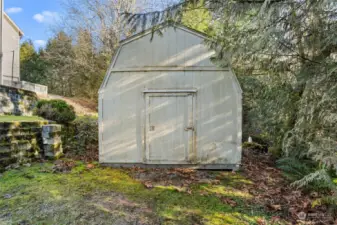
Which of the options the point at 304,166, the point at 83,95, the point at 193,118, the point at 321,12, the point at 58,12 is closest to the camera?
the point at 321,12

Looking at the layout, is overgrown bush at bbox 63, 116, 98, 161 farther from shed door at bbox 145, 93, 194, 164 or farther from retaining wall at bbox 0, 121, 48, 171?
shed door at bbox 145, 93, 194, 164

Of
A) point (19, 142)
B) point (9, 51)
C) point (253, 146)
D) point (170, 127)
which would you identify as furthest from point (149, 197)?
point (9, 51)

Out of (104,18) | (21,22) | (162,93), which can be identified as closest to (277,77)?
(162,93)

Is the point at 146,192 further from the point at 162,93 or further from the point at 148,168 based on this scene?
the point at 162,93

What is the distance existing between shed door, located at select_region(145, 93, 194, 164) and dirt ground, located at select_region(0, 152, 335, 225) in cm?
39

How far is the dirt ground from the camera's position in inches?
122

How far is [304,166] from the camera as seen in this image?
15.7 feet

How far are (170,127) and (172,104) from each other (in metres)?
0.52

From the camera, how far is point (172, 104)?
5125mm

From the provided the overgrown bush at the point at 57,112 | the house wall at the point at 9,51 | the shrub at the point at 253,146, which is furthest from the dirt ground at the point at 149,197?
the house wall at the point at 9,51

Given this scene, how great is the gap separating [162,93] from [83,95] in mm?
12391

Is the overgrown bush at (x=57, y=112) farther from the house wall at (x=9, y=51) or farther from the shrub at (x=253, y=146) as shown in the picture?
the house wall at (x=9, y=51)

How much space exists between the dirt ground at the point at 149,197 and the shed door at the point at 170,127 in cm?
39

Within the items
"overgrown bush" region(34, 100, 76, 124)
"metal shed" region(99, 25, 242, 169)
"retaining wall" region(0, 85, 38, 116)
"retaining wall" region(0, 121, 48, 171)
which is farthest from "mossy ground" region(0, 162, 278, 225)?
"retaining wall" region(0, 85, 38, 116)
